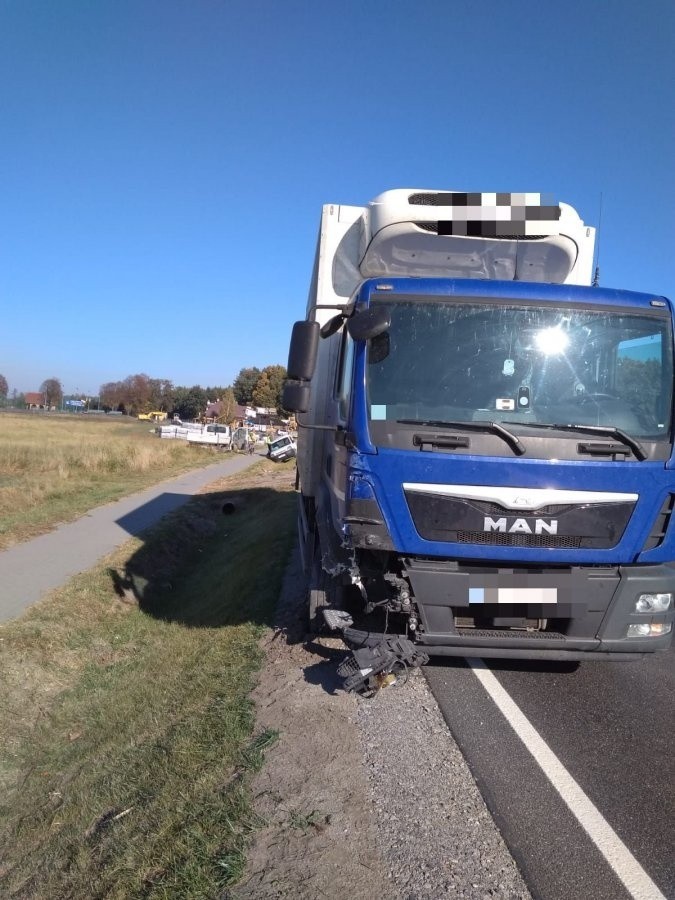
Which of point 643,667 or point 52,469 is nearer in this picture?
point 643,667

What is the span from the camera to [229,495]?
21.2 m

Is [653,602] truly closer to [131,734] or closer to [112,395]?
[131,734]

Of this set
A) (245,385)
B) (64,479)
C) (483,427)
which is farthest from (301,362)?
(245,385)

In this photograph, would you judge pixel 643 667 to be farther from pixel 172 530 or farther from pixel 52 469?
pixel 52 469

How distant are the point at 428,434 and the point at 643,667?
3.32 metres

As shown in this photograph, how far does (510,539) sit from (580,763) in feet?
4.43

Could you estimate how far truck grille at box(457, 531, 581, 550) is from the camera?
412 cm

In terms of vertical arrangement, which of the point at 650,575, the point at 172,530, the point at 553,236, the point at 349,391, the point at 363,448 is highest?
the point at 553,236

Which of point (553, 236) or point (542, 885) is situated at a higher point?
point (553, 236)

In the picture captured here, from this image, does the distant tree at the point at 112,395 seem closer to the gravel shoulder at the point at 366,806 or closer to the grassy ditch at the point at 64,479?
the grassy ditch at the point at 64,479

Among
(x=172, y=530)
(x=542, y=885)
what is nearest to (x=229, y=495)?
(x=172, y=530)

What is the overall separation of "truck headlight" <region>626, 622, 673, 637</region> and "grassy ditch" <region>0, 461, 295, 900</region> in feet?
7.93

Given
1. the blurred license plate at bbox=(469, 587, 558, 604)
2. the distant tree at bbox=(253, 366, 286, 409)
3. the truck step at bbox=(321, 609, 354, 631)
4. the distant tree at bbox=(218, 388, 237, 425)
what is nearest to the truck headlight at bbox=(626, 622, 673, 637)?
the blurred license plate at bbox=(469, 587, 558, 604)

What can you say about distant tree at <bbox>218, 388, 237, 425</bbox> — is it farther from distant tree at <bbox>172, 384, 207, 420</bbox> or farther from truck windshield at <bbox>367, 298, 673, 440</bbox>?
truck windshield at <bbox>367, 298, 673, 440</bbox>
